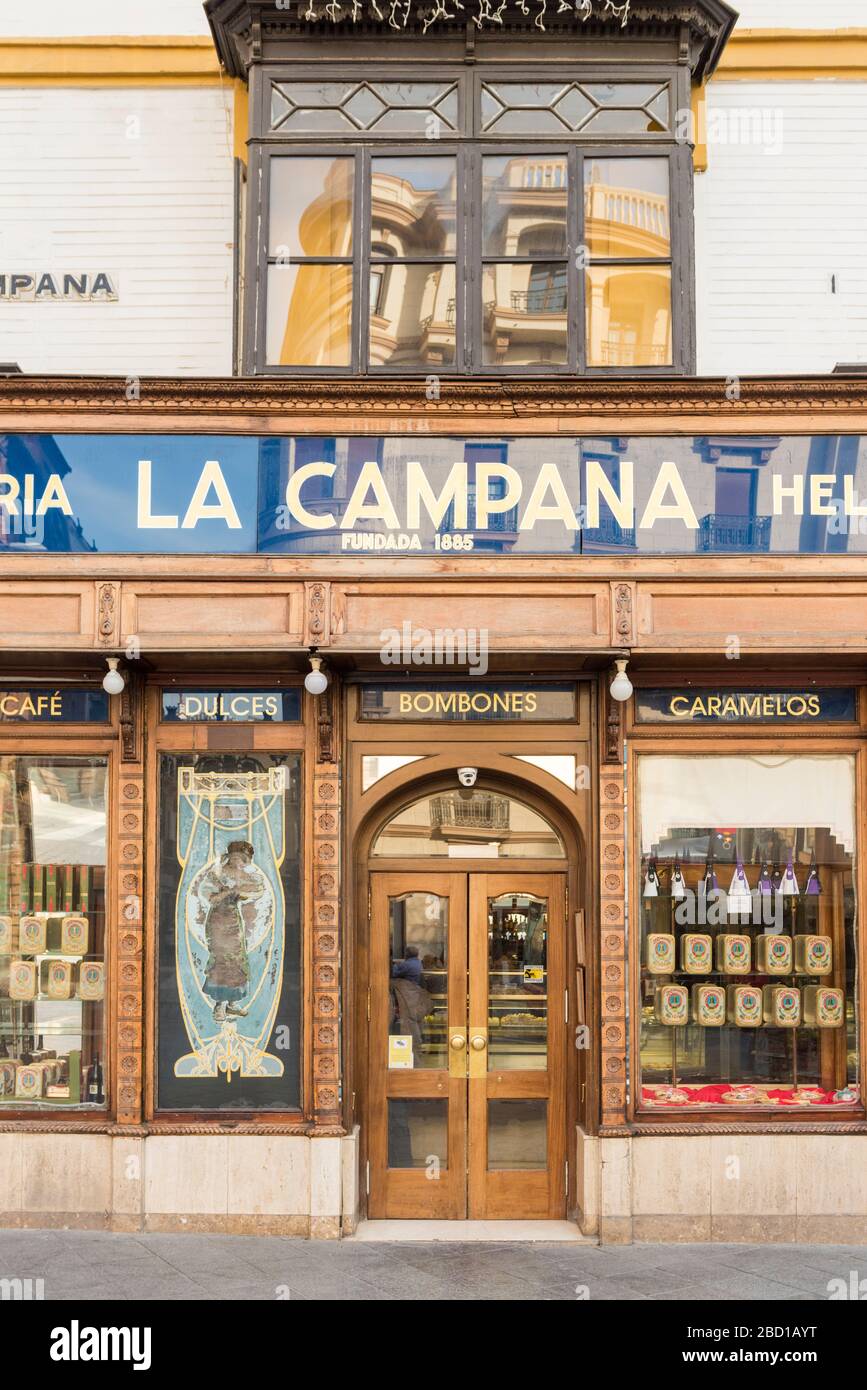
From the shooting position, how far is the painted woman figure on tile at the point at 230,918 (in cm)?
952

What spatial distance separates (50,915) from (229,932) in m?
1.43

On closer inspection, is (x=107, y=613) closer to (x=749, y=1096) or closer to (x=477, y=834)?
(x=477, y=834)

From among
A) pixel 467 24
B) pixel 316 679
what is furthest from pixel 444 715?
pixel 467 24

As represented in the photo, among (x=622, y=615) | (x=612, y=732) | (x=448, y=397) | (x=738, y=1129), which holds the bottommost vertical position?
(x=738, y=1129)

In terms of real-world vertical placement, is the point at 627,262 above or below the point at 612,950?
above

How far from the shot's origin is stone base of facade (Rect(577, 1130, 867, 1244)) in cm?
920

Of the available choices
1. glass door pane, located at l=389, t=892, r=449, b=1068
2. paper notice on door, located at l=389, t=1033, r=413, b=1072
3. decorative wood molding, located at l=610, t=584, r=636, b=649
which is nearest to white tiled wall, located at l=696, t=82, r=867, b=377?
decorative wood molding, located at l=610, t=584, r=636, b=649

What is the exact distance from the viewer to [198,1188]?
30.4 feet

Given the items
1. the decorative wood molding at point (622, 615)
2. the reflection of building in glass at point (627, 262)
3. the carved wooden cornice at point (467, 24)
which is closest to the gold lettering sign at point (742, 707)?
the decorative wood molding at point (622, 615)

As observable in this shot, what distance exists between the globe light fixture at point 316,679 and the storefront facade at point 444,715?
0.46 feet

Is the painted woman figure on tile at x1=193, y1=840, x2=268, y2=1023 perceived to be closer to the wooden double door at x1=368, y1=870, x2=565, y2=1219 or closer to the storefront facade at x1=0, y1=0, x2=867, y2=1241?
the storefront facade at x1=0, y1=0, x2=867, y2=1241

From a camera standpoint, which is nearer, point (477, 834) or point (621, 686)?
point (621, 686)

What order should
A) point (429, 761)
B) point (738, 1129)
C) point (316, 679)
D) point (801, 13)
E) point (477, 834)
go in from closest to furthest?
point (316, 679), point (738, 1129), point (429, 761), point (477, 834), point (801, 13)

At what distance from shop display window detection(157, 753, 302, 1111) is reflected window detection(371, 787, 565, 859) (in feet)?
2.86
